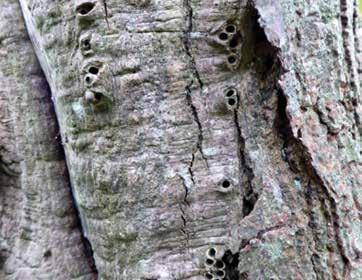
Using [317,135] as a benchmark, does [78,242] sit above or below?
below

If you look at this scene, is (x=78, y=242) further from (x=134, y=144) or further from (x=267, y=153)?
(x=267, y=153)

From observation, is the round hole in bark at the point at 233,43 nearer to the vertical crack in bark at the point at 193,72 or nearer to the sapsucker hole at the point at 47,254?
the vertical crack in bark at the point at 193,72

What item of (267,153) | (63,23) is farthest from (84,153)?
(267,153)

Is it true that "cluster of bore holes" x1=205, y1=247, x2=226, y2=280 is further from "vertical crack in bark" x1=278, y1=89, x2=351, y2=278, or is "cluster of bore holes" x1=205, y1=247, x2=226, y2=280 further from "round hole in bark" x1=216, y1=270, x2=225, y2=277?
"vertical crack in bark" x1=278, y1=89, x2=351, y2=278

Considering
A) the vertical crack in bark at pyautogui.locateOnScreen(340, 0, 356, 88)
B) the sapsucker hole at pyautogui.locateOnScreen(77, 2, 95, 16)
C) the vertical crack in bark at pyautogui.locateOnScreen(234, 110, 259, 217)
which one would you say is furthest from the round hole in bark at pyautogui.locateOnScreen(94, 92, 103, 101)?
the vertical crack in bark at pyautogui.locateOnScreen(340, 0, 356, 88)

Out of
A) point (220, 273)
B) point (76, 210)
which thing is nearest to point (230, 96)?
point (220, 273)

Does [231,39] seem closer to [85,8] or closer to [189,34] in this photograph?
[189,34]

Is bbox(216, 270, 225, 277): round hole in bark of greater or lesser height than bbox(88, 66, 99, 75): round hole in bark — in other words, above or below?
below
